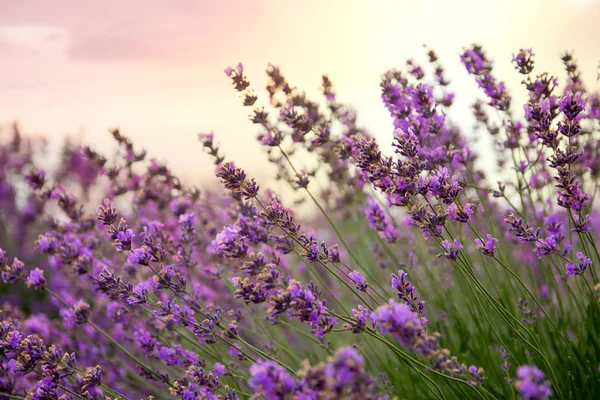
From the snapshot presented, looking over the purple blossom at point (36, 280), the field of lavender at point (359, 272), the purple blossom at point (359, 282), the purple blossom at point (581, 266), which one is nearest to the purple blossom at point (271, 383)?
the field of lavender at point (359, 272)

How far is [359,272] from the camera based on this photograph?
9.44 feet

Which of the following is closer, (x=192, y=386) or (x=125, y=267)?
(x=192, y=386)

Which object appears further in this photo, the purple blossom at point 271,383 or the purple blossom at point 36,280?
the purple blossom at point 36,280

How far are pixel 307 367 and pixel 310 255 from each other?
29.4 inches

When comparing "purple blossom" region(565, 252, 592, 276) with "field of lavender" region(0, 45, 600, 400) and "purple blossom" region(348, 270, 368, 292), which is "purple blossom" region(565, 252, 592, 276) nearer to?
"field of lavender" region(0, 45, 600, 400)

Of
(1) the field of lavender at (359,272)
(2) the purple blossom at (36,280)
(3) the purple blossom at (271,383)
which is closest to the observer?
(3) the purple blossom at (271,383)

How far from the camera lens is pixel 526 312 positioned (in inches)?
96.5

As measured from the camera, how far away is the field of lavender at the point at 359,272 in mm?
1817

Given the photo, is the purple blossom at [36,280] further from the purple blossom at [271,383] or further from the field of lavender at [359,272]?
the purple blossom at [271,383]

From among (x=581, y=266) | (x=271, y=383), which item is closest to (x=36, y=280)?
(x=271, y=383)

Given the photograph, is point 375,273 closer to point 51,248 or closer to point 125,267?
point 125,267

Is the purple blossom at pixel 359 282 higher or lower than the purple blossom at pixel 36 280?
higher

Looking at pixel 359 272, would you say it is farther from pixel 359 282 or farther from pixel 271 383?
pixel 271 383

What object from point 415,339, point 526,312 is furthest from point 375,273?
point 415,339
